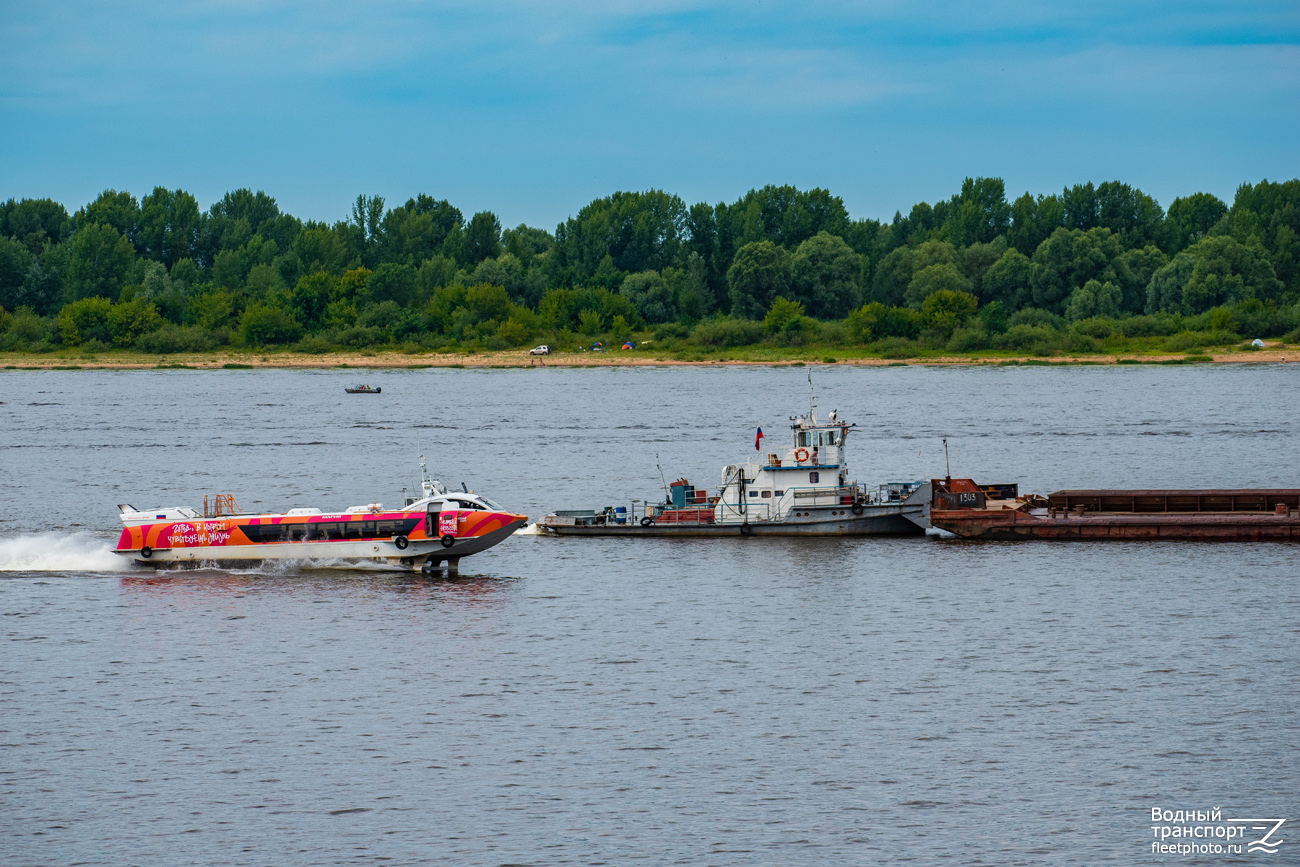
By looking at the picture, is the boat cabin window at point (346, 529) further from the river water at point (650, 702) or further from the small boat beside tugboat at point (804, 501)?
the small boat beside tugboat at point (804, 501)

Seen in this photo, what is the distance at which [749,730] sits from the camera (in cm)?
4159

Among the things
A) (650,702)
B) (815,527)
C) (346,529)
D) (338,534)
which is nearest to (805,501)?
(815,527)

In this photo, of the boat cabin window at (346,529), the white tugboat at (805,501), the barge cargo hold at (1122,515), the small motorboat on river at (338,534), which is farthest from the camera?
the white tugboat at (805,501)

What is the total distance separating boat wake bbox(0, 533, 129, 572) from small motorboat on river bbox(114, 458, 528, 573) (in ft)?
11.2

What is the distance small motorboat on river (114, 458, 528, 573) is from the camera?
64500 millimetres

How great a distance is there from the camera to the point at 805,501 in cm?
7325

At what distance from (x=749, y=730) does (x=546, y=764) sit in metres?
6.37

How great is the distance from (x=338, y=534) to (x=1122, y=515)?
131 ft

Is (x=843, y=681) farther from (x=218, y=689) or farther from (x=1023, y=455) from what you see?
(x=1023, y=455)

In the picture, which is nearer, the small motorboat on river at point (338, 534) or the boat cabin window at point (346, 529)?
the small motorboat on river at point (338, 534)

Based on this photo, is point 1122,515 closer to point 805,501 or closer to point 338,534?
point 805,501

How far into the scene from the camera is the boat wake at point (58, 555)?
70.1 meters

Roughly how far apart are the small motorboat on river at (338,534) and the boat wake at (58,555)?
342 centimetres

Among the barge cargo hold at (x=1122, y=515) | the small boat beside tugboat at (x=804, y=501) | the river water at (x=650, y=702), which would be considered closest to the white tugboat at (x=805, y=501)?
the small boat beside tugboat at (x=804, y=501)
